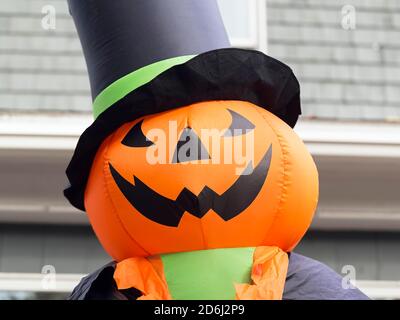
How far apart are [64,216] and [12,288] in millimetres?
621

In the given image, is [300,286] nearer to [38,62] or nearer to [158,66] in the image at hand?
[158,66]

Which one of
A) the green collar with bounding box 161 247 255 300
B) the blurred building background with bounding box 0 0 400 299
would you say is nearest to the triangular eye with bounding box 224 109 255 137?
the green collar with bounding box 161 247 255 300

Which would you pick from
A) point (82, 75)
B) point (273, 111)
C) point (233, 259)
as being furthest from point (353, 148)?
point (233, 259)

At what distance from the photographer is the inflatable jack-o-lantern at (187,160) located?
315cm

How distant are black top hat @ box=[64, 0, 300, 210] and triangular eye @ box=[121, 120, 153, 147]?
0.05 metres

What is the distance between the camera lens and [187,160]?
3.16 m

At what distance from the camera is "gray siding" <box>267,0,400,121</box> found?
6.30 meters

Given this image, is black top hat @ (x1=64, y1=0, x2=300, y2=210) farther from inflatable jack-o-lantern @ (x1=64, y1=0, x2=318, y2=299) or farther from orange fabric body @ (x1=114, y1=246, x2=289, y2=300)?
orange fabric body @ (x1=114, y1=246, x2=289, y2=300)

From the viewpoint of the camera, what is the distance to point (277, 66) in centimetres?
337

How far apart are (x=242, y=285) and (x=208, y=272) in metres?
0.13

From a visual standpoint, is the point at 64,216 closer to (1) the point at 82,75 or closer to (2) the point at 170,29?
(1) the point at 82,75

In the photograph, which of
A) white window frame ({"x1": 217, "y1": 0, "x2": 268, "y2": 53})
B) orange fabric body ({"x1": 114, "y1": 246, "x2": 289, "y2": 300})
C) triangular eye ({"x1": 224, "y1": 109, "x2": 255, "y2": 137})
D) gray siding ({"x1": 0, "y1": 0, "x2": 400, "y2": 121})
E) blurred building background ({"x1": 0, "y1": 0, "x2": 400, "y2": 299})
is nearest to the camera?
orange fabric body ({"x1": 114, "y1": 246, "x2": 289, "y2": 300})

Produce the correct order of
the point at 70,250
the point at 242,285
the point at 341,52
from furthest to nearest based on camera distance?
1. the point at 341,52
2. the point at 70,250
3. the point at 242,285

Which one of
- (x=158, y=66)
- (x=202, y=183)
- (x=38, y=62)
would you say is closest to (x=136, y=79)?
(x=158, y=66)
